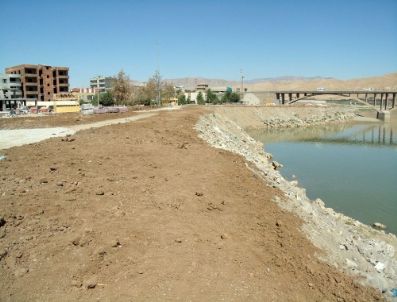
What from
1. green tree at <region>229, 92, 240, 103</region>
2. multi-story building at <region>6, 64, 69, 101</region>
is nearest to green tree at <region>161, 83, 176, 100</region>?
green tree at <region>229, 92, 240, 103</region>

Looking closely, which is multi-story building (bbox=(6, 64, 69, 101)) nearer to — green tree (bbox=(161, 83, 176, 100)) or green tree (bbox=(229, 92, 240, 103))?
green tree (bbox=(161, 83, 176, 100))

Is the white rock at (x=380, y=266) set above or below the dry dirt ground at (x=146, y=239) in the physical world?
below

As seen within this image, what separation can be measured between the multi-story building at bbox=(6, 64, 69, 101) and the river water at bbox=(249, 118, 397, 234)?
78.3 m

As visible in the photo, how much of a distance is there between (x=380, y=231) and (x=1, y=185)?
52.2ft

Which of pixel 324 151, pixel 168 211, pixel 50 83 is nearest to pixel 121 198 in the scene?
pixel 168 211

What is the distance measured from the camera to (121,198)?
11680 mm

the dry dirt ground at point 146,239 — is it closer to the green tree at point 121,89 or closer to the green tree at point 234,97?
the green tree at point 121,89

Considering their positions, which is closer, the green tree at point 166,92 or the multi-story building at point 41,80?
the green tree at point 166,92

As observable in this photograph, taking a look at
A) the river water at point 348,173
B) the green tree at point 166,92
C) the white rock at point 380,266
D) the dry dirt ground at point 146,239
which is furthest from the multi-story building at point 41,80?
the white rock at point 380,266

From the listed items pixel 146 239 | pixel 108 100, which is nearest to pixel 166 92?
pixel 108 100

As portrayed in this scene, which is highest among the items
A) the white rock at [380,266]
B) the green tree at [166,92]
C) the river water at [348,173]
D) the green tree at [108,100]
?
the green tree at [166,92]

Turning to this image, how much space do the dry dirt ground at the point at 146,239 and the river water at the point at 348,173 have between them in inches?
395

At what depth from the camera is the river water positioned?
22.7 m

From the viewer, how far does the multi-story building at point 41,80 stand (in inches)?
4306
